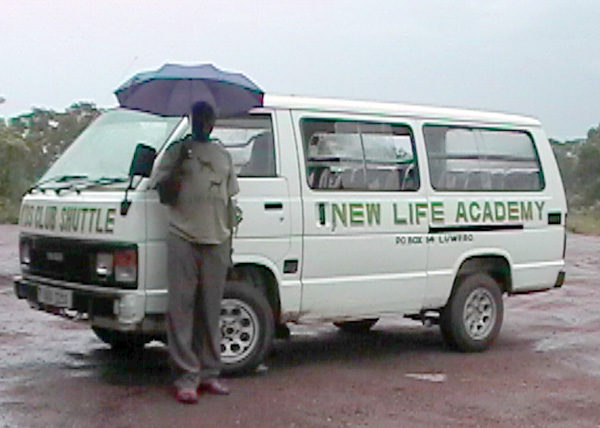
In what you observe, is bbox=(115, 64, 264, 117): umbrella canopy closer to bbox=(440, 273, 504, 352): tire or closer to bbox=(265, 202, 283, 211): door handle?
bbox=(265, 202, 283, 211): door handle

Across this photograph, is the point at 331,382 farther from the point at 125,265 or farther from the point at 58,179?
the point at 58,179

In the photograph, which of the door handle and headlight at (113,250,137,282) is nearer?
headlight at (113,250,137,282)

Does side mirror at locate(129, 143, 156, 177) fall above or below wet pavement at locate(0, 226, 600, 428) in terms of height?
above

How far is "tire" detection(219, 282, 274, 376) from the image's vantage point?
7016mm

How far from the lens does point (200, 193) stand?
21.3 feet

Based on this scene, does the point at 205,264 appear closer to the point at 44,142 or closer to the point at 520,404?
the point at 520,404

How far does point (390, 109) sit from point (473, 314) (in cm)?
205

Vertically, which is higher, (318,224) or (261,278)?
(318,224)

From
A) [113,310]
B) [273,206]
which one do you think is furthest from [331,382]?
[113,310]

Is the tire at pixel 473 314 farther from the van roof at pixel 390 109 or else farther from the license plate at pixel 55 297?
the license plate at pixel 55 297

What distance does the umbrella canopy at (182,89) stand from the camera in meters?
6.53

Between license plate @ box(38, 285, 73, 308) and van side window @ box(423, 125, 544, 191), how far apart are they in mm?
3259

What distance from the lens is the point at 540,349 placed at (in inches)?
352

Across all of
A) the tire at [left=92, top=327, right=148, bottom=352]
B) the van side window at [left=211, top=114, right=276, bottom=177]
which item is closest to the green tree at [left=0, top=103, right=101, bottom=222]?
the tire at [left=92, top=327, right=148, bottom=352]
